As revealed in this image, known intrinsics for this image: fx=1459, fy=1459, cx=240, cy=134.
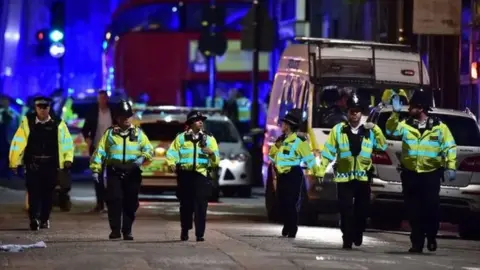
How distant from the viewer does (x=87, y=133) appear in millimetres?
23250

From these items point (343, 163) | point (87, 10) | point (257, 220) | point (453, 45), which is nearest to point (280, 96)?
point (257, 220)

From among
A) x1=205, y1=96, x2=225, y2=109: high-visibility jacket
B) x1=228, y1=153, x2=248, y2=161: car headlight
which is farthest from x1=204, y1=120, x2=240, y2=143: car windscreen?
x1=205, y1=96, x2=225, y2=109: high-visibility jacket

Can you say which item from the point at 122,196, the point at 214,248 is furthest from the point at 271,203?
the point at 214,248

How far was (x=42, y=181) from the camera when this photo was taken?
1891 centimetres

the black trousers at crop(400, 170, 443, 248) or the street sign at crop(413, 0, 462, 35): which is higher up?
the street sign at crop(413, 0, 462, 35)

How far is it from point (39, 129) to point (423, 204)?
527cm

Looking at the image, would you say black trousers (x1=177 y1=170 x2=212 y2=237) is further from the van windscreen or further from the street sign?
the street sign

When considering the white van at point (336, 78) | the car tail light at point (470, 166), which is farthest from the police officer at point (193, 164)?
the car tail light at point (470, 166)

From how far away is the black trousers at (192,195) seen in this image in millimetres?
17359

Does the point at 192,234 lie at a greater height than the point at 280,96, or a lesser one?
lesser

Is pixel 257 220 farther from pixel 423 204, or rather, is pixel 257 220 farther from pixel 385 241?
pixel 423 204

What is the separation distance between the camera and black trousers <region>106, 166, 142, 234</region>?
1730 centimetres

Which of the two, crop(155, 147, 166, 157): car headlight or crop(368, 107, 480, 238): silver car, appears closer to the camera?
crop(368, 107, 480, 238): silver car

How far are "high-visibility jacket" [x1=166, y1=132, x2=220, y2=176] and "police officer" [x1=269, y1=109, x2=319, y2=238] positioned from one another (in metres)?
1.16
